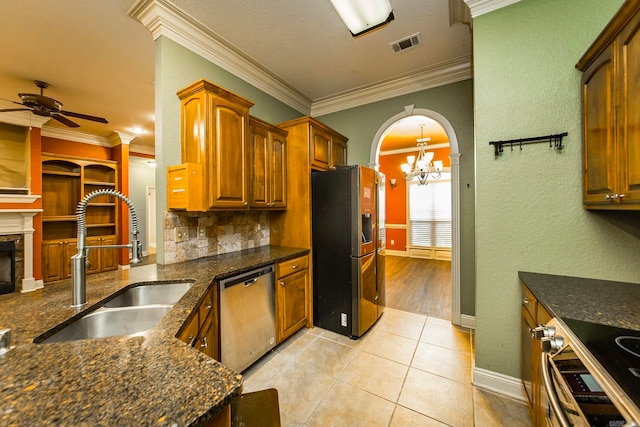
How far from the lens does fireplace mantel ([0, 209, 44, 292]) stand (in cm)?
378

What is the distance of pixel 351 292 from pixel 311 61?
2.64m

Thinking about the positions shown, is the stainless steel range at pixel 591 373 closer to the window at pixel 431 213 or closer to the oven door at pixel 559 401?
the oven door at pixel 559 401

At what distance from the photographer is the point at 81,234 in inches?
49.8

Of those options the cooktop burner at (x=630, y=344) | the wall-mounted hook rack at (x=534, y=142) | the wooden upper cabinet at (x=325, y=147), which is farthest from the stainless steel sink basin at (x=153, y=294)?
the wall-mounted hook rack at (x=534, y=142)

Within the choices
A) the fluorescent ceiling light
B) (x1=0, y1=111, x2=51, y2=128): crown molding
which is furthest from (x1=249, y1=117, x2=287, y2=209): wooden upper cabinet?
(x1=0, y1=111, x2=51, y2=128): crown molding

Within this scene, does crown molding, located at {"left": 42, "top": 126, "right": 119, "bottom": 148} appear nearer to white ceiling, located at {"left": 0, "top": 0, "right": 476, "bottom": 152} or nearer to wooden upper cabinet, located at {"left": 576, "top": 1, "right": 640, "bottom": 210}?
white ceiling, located at {"left": 0, "top": 0, "right": 476, "bottom": 152}

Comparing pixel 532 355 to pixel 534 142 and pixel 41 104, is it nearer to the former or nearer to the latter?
pixel 534 142

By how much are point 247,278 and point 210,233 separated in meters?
0.79

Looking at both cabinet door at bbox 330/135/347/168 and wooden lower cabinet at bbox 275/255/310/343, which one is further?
cabinet door at bbox 330/135/347/168

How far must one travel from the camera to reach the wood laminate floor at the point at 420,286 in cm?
332

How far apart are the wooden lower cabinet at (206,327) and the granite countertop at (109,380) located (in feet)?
0.85

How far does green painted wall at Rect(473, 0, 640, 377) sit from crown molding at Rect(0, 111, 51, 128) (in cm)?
628

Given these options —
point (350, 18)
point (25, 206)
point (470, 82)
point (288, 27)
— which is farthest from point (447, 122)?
point (25, 206)

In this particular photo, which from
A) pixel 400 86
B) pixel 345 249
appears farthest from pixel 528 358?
pixel 400 86
